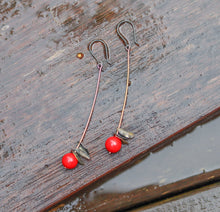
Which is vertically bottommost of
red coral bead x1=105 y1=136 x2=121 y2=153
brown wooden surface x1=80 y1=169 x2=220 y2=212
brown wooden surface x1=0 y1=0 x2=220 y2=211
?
brown wooden surface x1=80 y1=169 x2=220 y2=212

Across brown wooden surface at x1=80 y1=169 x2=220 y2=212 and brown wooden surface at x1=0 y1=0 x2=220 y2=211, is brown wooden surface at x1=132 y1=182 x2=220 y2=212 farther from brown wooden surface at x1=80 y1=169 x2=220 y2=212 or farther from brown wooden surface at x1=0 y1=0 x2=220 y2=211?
brown wooden surface at x1=0 y1=0 x2=220 y2=211

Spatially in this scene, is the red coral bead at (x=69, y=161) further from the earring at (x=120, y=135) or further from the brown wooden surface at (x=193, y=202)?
the brown wooden surface at (x=193, y=202)

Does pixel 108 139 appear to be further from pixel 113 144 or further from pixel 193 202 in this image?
pixel 193 202

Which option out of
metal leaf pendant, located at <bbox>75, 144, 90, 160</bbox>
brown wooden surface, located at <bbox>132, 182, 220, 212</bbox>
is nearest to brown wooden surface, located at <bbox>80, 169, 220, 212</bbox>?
brown wooden surface, located at <bbox>132, 182, 220, 212</bbox>

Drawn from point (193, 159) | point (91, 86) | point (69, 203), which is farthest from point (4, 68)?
point (193, 159)

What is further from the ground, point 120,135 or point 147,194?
point 120,135

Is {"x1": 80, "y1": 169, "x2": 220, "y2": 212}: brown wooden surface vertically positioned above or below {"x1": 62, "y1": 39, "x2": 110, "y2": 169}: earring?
below

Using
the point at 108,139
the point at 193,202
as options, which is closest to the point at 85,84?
the point at 108,139

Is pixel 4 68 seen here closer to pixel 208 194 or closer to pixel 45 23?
pixel 45 23
